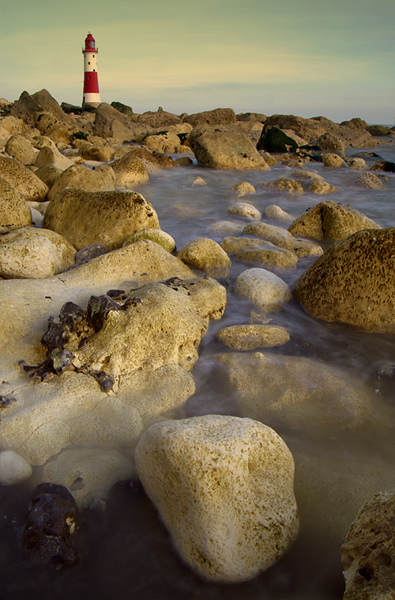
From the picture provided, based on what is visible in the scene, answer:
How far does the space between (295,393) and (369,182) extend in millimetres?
10701

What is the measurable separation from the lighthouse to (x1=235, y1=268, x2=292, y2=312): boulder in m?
44.1

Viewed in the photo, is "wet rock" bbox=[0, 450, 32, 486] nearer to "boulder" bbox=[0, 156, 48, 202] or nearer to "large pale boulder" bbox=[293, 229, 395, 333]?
"large pale boulder" bbox=[293, 229, 395, 333]

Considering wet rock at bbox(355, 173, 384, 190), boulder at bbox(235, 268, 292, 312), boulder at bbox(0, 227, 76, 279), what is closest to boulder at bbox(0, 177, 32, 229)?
boulder at bbox(0, 227, 76, 279)

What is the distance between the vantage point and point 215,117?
84.0ft

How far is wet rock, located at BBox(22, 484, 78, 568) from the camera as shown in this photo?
1.83 meters

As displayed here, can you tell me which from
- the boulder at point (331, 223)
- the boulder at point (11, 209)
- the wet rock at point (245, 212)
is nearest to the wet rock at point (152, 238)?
the boulder at point (11, 209)

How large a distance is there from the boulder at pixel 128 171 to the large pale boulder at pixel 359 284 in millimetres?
7145

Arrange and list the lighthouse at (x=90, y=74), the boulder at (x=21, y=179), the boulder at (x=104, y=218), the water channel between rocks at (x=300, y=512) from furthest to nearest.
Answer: the lighthouse at (x=90, y=74)
the boulder at (x=21, y=179)
the boulder at (x=104, y=218)
the water channel between rocks at (x=300, y=512)

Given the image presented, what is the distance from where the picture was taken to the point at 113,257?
4.25 meters

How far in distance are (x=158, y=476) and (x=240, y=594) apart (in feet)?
1.93

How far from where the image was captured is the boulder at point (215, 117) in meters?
25.2

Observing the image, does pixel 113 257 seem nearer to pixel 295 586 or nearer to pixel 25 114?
pixel 295 586

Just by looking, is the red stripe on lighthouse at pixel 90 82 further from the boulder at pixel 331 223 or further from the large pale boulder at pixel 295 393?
the large pale boulder at pixel 295 393

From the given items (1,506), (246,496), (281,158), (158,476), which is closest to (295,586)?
(246,496)
